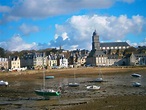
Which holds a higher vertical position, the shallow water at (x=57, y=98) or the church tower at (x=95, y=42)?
the church tower at (x=95, y=42)

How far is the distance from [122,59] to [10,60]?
200 feet

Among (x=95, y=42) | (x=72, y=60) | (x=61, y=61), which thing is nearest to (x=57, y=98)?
(x=61, y=61)

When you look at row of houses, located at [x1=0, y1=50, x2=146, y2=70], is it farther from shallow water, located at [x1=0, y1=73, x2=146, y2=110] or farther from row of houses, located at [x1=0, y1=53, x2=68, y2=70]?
shallow water, located at [x1=0, y1=73, x2=146, y2=110]

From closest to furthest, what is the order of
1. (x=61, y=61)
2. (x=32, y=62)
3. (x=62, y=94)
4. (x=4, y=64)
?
(x=62, y=94)
(x=4, y=64)
(x=32, y=62)
(x=61, y=61)

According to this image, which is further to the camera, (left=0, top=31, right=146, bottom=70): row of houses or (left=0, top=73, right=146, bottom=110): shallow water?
(left=0, top=31, right=146, bottom=70): row of houses

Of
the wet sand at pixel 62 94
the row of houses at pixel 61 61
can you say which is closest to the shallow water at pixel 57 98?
the wet sand at pixel 62 94

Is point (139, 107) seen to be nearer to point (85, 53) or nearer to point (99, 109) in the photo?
point (99, 109)

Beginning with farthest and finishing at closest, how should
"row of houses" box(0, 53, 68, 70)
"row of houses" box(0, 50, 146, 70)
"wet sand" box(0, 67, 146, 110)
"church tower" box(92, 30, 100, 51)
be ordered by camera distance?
1. "church tower" box(92, 30, 100, 51)
2. "row of houses" box(0, 50, 146, 70)
3. "row of houses" box(0, 53, 68, 70)
4. "wet sand" box(0, 67, 146, 110)

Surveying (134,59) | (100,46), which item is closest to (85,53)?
(100,46)

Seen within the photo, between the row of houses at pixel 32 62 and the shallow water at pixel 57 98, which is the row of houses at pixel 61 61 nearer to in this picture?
the row of houses at pixel 32 62

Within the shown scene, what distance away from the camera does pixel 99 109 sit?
26109mm

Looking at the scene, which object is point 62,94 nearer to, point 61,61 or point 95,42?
point 61,61

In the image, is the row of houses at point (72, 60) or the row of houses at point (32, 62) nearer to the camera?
the row of houses at point (32, 62)

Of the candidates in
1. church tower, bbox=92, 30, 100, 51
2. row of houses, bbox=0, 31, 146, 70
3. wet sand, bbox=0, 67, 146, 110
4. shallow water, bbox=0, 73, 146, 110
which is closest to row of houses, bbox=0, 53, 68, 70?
row of houses, bbox=0, 31, 146, 70
